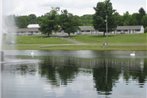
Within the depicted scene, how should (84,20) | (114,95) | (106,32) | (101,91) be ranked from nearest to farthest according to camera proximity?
(114,95) → (101,91) → (106,32) → (84,20)

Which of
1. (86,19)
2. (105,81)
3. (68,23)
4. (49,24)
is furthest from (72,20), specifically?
(105,81)

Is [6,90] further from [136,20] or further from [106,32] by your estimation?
[136,20]

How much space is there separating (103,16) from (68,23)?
10.1 m

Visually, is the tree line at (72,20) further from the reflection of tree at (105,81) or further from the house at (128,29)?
the reflection of tree at (105,81)

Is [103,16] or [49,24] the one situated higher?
[103,16]

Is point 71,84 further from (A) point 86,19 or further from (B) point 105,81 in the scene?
(A) point 86,19

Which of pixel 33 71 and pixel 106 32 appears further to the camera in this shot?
pixel 106 32

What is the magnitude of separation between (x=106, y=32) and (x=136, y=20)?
4306 cm

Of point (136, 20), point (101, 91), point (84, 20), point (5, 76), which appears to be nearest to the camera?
point (101, 91)

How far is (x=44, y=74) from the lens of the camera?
28.2m

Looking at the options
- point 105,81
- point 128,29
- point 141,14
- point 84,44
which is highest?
point 141,14

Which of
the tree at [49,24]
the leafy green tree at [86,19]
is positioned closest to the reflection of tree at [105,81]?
the tree at [49,24]

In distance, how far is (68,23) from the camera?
122m

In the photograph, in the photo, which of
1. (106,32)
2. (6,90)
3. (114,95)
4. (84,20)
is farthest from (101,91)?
(84,20)
